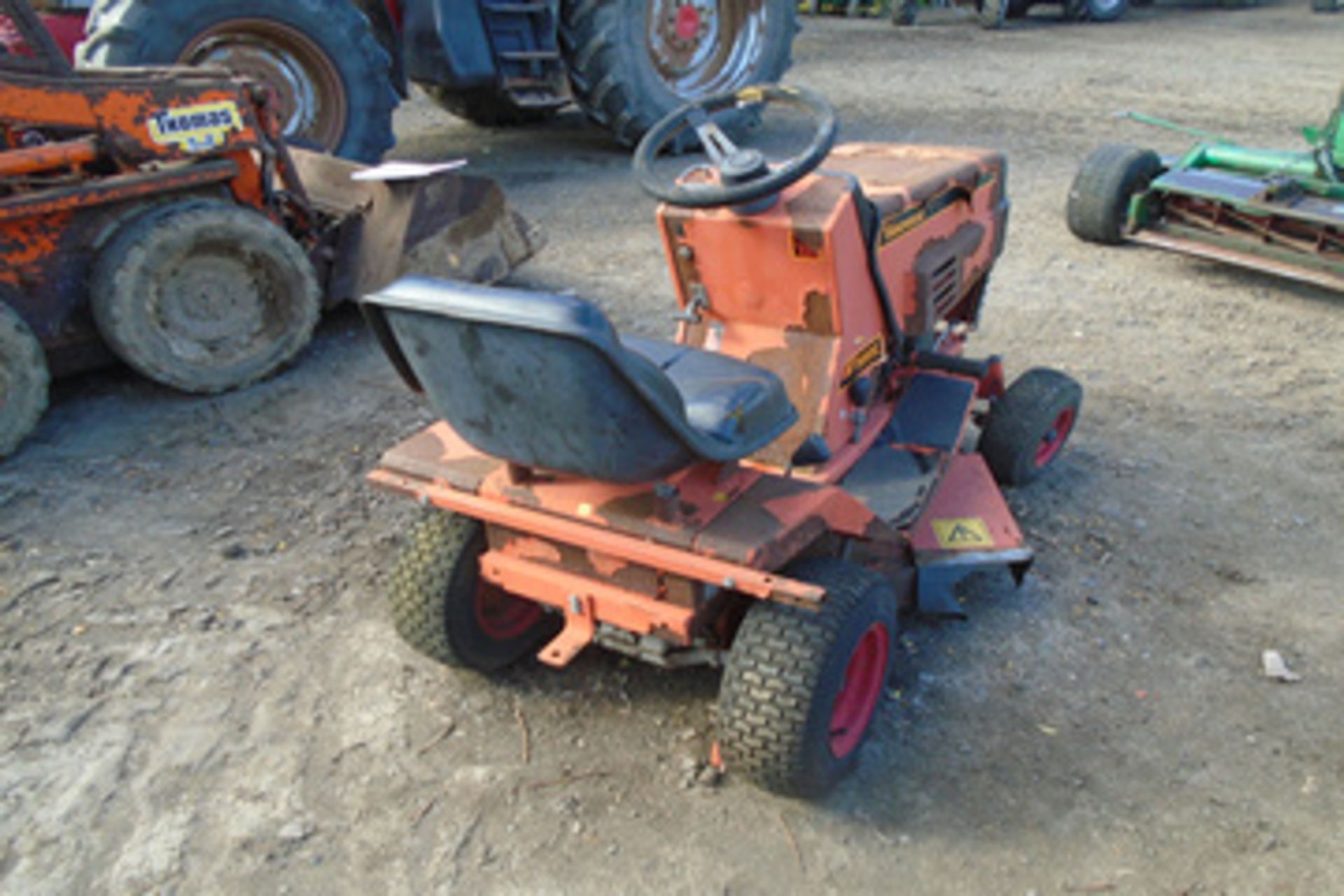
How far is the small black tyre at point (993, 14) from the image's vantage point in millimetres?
14742

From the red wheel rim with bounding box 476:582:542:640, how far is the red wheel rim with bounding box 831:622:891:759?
976 millimetres

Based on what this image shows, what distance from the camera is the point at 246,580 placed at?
11.3 ft

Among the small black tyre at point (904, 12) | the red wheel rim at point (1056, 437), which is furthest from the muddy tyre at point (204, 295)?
the small black tyre at point (904, 12)

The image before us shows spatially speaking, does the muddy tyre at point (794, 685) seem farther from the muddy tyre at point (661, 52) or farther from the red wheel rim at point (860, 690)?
the muddy tyre at point (661, 52)

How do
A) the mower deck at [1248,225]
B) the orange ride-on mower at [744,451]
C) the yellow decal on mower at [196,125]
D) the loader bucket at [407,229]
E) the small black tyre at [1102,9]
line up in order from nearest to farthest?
the orange ride-on mower at [744,451] → the yellow decal on mower at [196,125] → the loader bucket at [407,229] → the mower deck at [1248,225] → the small black tyre at [1102,9]

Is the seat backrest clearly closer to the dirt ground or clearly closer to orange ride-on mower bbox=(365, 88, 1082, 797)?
orange ride-on mower bbox=(365, 88, 1082, 797)

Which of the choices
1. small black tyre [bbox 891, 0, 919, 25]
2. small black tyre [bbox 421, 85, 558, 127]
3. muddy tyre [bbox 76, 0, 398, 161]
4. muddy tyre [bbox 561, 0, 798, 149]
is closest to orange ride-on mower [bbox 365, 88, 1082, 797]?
muddy tyre [bbox 76, 0, 398, 161]

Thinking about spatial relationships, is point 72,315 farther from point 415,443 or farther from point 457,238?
point 415,443

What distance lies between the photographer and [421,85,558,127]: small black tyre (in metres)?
9.14

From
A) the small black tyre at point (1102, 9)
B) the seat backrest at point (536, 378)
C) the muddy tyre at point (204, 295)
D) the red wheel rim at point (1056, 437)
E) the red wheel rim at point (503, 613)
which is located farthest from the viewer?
the small black tyre at point (1102, 9)

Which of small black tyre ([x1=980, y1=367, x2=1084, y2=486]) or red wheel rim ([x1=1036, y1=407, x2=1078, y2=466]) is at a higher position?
small black tyre ([x1=980, y1=367, x2=1084, y2=486])

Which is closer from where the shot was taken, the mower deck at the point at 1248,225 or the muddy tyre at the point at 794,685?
the muddy tyre at the point at 794,685

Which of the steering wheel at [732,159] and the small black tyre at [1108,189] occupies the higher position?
the steering wheel at [732,159]

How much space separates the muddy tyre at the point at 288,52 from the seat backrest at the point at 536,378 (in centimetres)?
425
